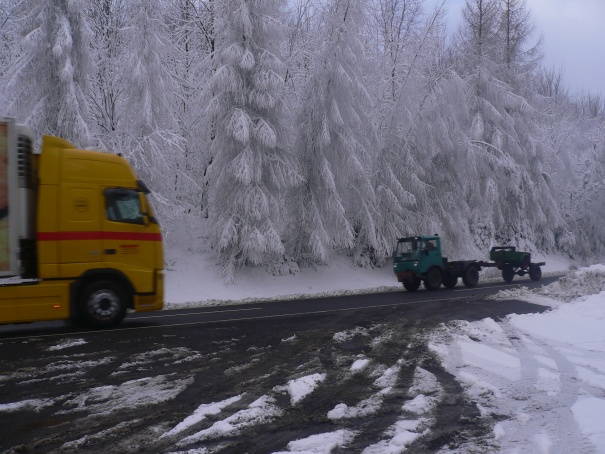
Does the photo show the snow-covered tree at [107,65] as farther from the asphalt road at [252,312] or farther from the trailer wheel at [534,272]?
the trailer wheel at [534,272]

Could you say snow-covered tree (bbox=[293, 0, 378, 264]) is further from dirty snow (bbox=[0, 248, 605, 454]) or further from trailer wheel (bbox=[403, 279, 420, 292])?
dirty snow (bbox=[0, 248, 605, 454])

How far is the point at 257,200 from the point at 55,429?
59.2ft

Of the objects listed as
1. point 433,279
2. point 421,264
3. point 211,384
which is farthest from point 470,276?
point 211,384

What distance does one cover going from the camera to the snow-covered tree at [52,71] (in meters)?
21.8

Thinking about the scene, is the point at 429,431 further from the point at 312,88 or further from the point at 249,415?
the point at 312,88

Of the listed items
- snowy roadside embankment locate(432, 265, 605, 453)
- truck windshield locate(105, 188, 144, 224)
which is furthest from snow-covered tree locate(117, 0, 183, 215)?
snowy roadside embankment locate(432, 265, 605, 453)

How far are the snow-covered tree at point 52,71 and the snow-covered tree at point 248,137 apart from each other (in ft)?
16.7

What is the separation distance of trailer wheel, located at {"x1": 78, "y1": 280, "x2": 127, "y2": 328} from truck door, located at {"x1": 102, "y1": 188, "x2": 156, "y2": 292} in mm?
417

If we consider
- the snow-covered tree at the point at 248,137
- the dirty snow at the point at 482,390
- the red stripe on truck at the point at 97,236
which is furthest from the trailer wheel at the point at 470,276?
the red stripe on truck at the point at 97,236

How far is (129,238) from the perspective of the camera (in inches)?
516

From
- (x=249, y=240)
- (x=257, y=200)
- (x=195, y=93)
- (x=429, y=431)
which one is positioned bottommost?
(x=429, y=431)

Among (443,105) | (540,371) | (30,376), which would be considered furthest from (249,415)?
(443,105)

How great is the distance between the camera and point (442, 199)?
107 feet

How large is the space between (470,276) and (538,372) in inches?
704
